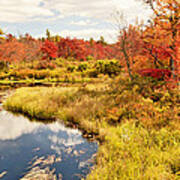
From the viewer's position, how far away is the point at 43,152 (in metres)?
5.70

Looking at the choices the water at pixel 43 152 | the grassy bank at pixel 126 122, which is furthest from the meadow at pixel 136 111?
the water at pixel 43 152

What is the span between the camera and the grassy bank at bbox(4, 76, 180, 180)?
423 centimetres

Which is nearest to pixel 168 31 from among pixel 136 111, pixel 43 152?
pixel 136 111

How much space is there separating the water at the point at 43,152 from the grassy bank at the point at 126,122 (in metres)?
0.60

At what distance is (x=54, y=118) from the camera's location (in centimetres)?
880

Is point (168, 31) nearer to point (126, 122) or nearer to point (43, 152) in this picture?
point (126, 122)

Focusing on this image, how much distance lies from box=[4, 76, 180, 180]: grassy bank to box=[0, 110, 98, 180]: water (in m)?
0.60

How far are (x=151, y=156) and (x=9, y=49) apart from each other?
30.9 metres

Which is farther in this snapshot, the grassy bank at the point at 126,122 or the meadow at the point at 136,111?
the meadow at the point at 136,111

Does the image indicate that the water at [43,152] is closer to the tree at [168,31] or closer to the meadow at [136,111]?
the meadow at [136,111]

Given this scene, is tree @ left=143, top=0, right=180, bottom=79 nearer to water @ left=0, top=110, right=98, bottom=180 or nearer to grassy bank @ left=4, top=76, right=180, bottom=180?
grassy bank @ left=4, top=76, right=180, bottom=180

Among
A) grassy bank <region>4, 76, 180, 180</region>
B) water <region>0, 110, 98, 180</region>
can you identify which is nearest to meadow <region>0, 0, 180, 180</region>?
grassy bank <region>4, 76, 180, 180</region>

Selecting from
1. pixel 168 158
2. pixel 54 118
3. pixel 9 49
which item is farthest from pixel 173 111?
pixel 9 49

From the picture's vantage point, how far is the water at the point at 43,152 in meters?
4.72
